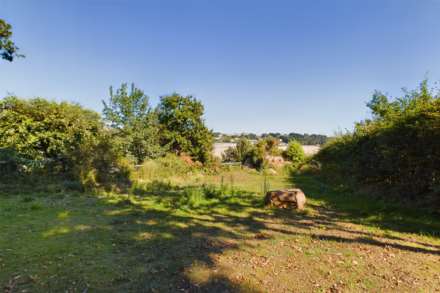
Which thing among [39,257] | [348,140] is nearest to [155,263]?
[39,257]

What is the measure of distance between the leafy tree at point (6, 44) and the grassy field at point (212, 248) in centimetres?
414

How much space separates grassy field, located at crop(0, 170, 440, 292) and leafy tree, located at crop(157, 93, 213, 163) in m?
8.58

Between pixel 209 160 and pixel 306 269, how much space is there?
12.0 m

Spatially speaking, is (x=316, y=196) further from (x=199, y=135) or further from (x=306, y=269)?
(x=199, y=135)

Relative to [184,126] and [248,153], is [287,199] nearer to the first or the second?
[184,126]

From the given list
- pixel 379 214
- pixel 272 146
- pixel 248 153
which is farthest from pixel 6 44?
pixel 272 146

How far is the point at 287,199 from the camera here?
5.58 meters

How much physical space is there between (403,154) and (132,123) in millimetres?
11226

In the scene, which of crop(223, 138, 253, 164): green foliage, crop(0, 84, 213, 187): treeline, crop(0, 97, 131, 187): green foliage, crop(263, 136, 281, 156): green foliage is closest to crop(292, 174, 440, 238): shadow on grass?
crop(0, 97, 131, 187): green foliage

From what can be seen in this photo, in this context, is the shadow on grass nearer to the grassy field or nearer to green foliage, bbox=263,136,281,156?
the grassy field

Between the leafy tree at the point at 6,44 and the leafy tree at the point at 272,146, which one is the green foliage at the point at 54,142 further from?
the leafy tree at the point at 272,146

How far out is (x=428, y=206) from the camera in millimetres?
4844

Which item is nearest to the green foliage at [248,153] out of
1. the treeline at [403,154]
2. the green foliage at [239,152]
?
the green foliage at [239,152]

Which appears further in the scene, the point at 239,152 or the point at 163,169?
the point at 239,152
